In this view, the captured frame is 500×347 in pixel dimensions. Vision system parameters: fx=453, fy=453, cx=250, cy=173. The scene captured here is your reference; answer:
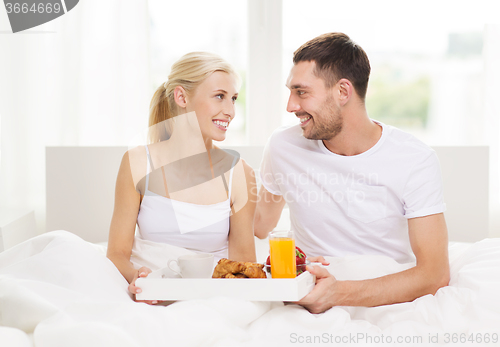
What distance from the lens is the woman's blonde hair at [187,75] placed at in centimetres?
167

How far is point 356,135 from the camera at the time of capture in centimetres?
170

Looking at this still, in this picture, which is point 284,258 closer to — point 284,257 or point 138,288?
point 284,257

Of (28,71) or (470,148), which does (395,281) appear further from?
(28,71)

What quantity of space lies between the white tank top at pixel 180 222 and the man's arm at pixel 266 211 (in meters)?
0.32

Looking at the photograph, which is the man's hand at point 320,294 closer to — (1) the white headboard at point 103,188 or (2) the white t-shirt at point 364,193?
(2) the white t-shirt at point 364,193

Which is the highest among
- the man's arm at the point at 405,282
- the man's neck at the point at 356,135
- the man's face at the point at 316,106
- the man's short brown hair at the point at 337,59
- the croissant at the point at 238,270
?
the man's short brown hair at the point at 337,59

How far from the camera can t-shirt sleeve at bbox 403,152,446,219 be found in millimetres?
1520

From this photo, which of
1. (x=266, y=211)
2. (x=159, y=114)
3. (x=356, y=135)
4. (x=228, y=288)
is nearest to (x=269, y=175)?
(x=266, y=211)

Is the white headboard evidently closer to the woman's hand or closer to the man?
the man

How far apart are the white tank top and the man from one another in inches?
12.7

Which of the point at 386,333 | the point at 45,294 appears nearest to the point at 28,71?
the point at 45,294

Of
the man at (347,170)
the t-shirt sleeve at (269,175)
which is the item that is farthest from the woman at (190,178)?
the man at (347,170)

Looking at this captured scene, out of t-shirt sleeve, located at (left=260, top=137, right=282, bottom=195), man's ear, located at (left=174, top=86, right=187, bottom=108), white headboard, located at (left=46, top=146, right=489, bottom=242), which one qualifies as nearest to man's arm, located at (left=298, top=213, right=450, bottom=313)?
t-shirt sleeve, located at (left=260, top=137, right=282, bottom=195)

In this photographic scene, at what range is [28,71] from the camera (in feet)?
9.02
